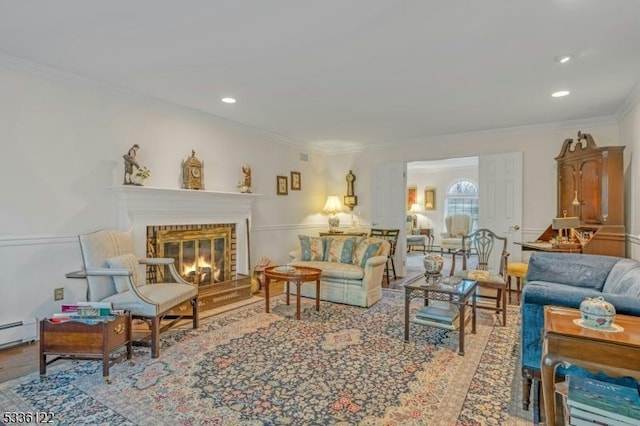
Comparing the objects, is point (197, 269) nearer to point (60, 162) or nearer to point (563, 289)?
point (60, 162)

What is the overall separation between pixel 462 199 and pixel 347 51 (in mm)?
8380

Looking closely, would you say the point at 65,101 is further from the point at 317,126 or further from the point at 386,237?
the point at 386,237

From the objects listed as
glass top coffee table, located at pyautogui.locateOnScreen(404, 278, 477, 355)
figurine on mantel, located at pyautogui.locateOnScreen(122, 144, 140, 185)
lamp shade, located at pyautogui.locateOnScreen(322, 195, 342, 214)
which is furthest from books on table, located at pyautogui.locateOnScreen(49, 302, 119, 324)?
lamp shade, located at pyautogui.locateOnScreen(322, 195, 342, 214)

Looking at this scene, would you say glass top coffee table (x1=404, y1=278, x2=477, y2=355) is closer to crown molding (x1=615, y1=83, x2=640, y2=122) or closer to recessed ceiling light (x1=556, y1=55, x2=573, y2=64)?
recessed ceiling light (x1=556, y1=55, x2=573, y2=64)

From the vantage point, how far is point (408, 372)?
2.59 meters

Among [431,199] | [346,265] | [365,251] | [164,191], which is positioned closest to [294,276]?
[346,265]

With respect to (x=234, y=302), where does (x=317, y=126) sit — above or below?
above

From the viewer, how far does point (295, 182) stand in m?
6.35

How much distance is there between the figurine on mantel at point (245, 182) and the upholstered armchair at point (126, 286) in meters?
1.84

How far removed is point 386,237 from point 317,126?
2354 millimetres

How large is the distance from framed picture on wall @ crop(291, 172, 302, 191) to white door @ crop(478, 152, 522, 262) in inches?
122

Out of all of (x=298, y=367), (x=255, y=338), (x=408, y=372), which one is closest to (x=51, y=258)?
(x=255, y=338)

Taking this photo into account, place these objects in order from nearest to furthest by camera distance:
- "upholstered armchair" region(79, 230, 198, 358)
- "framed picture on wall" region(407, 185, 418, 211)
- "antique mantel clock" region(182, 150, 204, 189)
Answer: "upholstered armchair" region(79, 230, 198, 358) → "antique mantel clock" region(182, 150, 204, 189) → "framed picture on wall" region(407, 185, 418, 211)

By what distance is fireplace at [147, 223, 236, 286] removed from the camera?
4.04m
